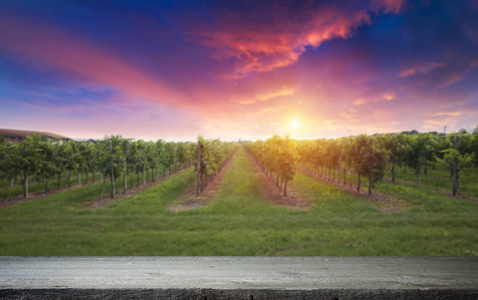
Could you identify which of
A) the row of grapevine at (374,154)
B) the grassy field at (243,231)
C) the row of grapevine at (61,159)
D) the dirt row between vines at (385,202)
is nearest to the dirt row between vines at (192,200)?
the grassy field at (243,231)

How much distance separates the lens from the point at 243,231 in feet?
28.7

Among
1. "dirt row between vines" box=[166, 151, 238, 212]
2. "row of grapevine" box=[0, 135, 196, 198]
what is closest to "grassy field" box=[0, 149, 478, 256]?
"dirt row between vines" box=[166, 151, 238, 212]

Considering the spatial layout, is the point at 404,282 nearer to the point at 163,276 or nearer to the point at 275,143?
the point at 163,276

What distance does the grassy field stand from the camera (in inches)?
279

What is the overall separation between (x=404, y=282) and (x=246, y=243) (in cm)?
734

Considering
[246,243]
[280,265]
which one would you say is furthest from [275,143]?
[280,265]

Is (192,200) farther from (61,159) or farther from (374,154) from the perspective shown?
(374,154)

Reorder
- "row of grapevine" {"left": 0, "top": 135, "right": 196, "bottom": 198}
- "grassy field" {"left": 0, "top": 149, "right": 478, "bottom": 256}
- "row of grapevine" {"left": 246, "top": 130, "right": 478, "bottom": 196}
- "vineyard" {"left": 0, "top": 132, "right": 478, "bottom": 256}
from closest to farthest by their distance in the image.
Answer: "grassy field" {"left": 0, "top": 149, "right": 478, "bottom": 256} < "vineyard" {"left": 0, "top": 132, "right": 478, "bottom": 256} < "row of grapevine" {"left": 0, "top": 135, "right": 196, "bottom": 198} < "row of grapevine" {"left": 246, "top": 130, "right": 478, "bottom": 196}

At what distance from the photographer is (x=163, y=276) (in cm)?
96

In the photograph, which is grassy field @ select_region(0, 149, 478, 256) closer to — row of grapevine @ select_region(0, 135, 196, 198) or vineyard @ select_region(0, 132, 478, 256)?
vineyard @ select_region(0, 132, 478, 256)

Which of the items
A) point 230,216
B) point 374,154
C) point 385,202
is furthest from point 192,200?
point 374,154

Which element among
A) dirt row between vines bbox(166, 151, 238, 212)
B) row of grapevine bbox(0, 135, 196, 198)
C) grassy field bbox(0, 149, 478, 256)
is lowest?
dirt row between vines bbox(166, 151, 238, 212)

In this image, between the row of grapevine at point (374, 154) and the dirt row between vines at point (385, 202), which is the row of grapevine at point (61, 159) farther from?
the dirt row between vines at point (385, 202)

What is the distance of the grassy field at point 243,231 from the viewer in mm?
7098
